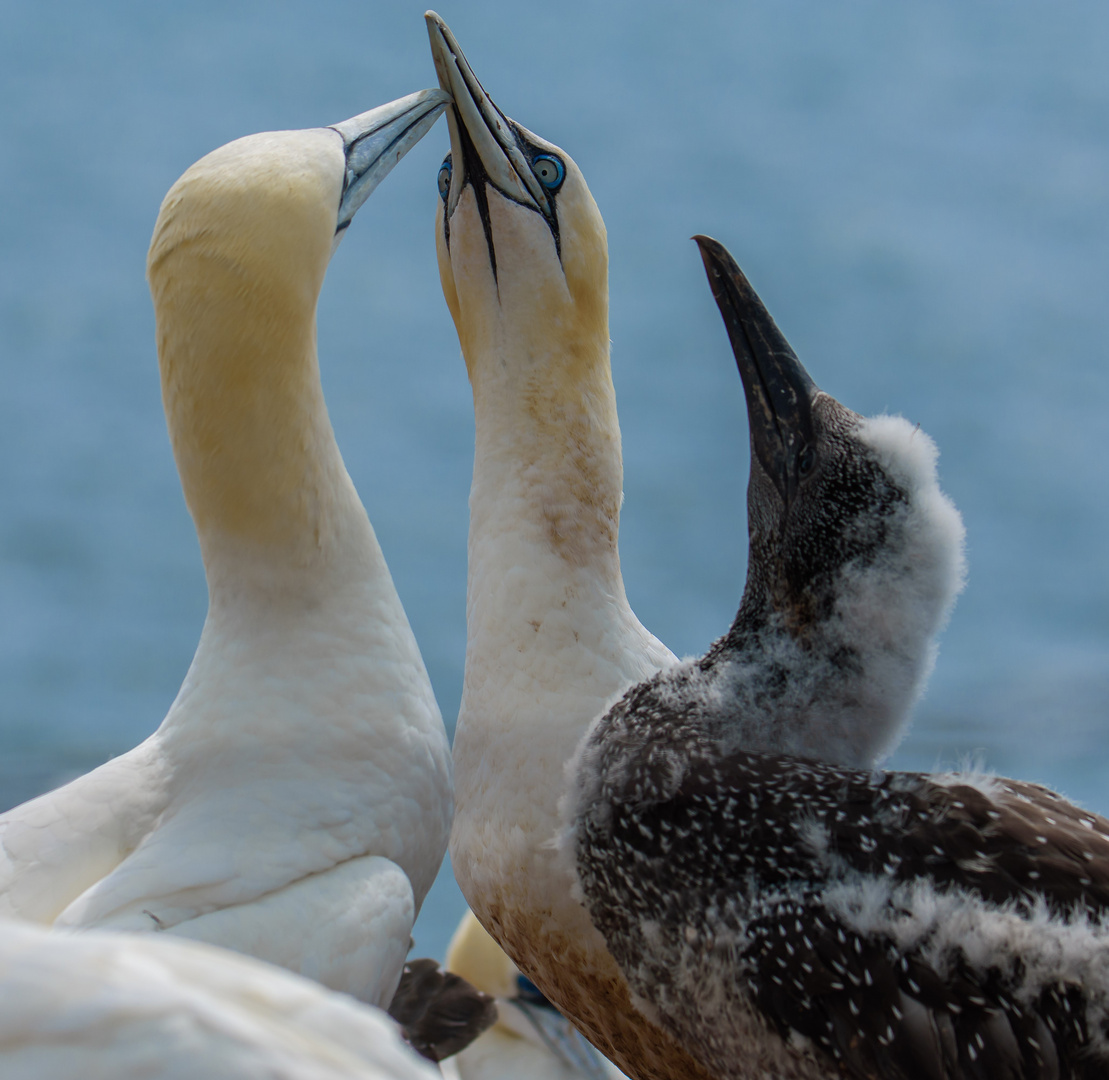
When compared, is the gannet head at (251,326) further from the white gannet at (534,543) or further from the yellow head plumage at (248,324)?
the white gannet at (534,543)

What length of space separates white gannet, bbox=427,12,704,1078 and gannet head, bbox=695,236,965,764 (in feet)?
0.61

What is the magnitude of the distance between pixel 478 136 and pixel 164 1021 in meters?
1.17

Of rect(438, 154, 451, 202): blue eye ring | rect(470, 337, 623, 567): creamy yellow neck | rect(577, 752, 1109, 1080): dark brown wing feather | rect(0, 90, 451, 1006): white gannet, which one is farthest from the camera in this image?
rect(438, 154, 451, 202): blue eye ring

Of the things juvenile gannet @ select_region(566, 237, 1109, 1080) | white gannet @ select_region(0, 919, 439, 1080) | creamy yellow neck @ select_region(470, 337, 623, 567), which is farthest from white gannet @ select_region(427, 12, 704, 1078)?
white gannet @ select_region(0, 919, 439, 1080)

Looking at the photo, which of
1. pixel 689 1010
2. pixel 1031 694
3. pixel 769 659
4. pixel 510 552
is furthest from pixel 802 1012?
pixel 1031 694

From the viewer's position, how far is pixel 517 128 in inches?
63.8

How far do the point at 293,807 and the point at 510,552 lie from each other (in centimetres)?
39

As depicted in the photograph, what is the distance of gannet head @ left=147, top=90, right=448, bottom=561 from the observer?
1387 mm

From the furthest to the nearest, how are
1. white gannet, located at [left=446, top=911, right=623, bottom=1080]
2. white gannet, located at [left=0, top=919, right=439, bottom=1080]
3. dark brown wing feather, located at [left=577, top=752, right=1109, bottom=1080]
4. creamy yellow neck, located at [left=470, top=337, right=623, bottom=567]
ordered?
white gannet, located at [left=446, top=911, right=623, bottom=1080], creamy yellow neck, located at [left=470, top=337, right=623, bottom=567], dark brown wing feather, located at [left=577, top=752, right=1109, bottom=1080], white gannet, located at [left=0, top=919, right=439, bottom=1080]

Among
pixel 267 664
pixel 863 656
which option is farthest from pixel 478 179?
pixel 863 656

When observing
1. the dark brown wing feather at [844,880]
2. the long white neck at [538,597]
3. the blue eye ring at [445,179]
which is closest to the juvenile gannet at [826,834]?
the dark brown wing feather at [844,880]

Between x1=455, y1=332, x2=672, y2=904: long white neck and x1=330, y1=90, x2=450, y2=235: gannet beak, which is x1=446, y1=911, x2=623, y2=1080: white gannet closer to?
x1=455, y1=332, x2=672, y2=904: long white neck

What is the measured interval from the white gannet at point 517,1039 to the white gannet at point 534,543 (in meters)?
0.68

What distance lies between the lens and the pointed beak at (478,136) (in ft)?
5.12
